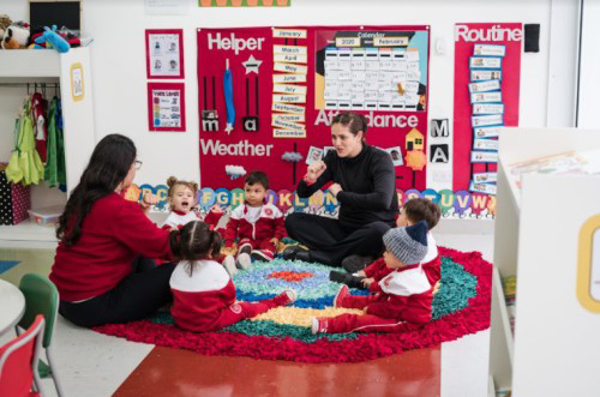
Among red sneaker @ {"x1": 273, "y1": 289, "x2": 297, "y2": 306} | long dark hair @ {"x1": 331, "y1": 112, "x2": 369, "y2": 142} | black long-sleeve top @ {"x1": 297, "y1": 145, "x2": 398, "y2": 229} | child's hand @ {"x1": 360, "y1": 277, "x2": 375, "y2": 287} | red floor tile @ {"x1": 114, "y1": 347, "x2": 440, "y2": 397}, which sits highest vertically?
long dark hair @ {"x1": 331, "y1": 112, "x2": 369, "y2": 142}

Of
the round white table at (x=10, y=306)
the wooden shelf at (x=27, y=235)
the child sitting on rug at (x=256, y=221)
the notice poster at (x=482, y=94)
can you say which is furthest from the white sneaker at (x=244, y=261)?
the round white table at (x=10, y=306)

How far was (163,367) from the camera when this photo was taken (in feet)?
10.0

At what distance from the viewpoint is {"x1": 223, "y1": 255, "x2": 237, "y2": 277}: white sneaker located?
13.5 feet

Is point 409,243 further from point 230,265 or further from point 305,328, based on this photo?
point 230,265

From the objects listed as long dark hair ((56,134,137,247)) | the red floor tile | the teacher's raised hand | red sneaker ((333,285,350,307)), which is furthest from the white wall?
the red floor tile

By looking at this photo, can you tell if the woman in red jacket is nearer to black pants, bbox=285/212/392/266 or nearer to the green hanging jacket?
black pants, bbox=285/212/392/266

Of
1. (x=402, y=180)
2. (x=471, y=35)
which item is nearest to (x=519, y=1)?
(x=471, y=35)

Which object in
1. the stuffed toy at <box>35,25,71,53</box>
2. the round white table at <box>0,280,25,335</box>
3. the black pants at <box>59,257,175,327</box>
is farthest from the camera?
the stuffed toy at <box>35,25,71,53</box>

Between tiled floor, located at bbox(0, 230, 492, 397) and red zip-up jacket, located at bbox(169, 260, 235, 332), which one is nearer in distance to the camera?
tiled floor, located at bbox(0, 230, 492, 397)

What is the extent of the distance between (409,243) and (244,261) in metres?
1.25

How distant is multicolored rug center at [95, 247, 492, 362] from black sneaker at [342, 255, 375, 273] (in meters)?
0.13

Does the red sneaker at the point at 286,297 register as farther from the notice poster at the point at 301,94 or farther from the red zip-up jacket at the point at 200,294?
the notice poster at the point at 301,94

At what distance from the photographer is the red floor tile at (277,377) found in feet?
9.34

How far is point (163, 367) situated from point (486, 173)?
2704 mm
